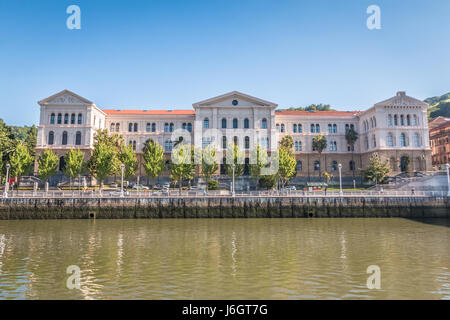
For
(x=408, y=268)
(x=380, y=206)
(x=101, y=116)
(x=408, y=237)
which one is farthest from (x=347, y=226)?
(x=101, y=116)

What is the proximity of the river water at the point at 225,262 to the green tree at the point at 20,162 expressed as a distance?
2711cm

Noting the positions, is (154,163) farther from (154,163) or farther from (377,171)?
(377,171)

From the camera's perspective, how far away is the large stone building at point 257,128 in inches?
2434

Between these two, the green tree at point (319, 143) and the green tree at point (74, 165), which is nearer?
the green tree at point (74, 165)

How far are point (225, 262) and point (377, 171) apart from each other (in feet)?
163

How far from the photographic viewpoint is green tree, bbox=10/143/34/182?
51156 mm

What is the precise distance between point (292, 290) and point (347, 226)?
20480 mm

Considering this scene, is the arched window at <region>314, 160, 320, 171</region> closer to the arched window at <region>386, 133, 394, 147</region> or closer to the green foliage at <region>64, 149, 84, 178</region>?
the arched window at <region>386, 133, 394, 147</region>

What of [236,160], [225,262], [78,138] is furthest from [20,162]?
[225,262]

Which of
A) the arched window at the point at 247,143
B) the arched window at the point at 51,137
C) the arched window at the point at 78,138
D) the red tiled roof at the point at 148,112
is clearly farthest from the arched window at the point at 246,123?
the arched window at the point at 51,137

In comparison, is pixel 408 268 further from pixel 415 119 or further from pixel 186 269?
pixel 415 119

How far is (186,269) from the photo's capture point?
14.7 m

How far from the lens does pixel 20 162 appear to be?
5169 cm

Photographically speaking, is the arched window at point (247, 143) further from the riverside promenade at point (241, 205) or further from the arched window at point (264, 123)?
the riverside promenade at point (241, 205)
